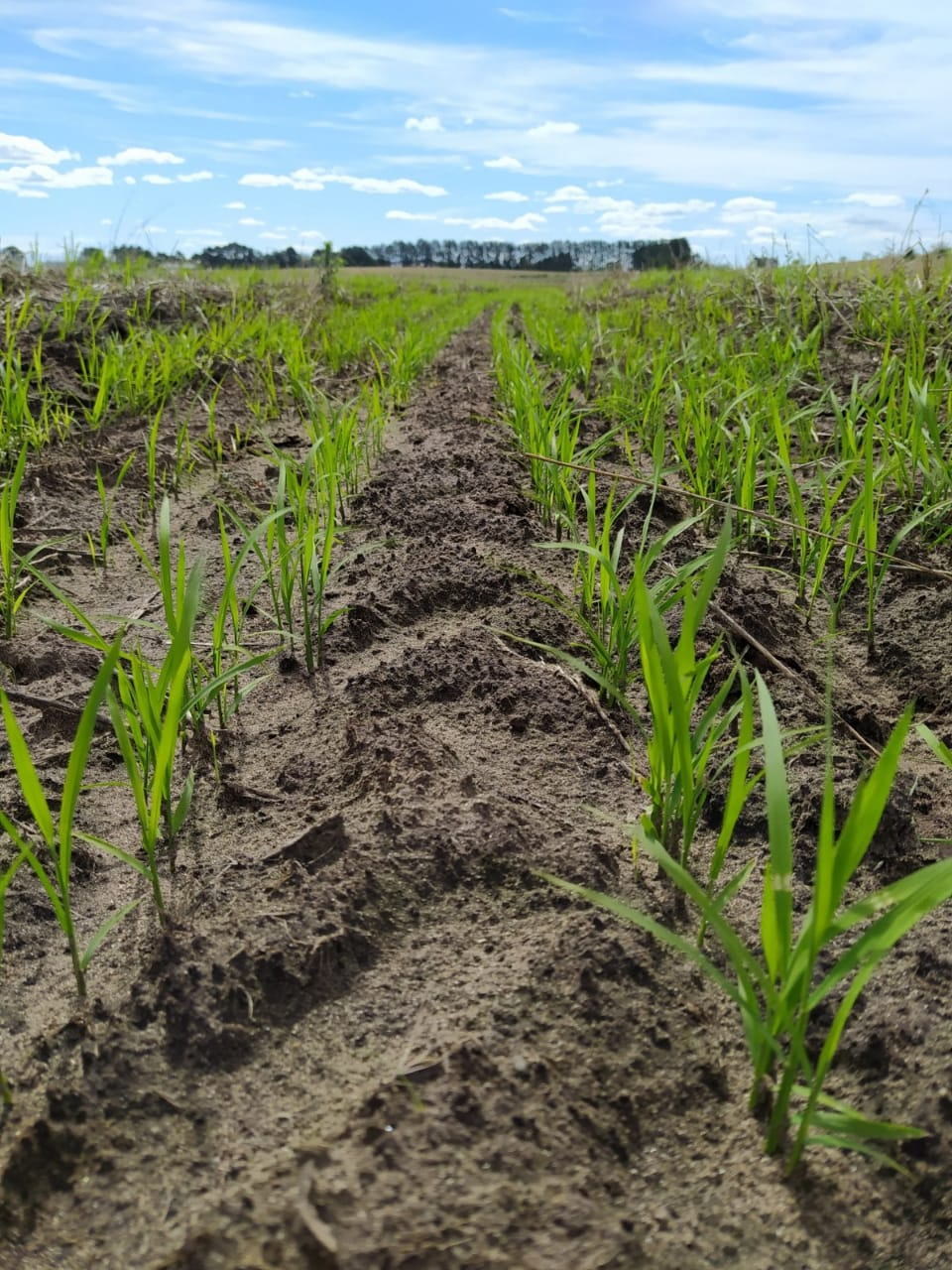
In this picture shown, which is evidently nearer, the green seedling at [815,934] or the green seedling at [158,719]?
the green seedling at [815,934]

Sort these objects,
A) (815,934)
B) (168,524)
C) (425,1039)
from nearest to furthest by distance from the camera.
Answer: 1. (815,934)
2. (425,1039)
3. (168,524)

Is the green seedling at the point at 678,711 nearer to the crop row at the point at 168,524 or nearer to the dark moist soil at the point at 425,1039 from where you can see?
the dark moist soil at the point at 425,1039

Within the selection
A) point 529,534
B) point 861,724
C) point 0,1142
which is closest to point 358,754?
point 0,1142

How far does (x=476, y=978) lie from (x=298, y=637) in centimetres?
108

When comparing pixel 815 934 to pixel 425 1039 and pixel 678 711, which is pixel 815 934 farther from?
pixel 425 1039

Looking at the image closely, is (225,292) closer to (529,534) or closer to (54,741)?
(529,534)

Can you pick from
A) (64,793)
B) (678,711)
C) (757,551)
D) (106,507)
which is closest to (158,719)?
(64,793)

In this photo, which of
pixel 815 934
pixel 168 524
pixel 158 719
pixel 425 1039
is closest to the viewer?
pixel 815 934

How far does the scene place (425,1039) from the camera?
0.93m

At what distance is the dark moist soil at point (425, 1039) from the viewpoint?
0.77m

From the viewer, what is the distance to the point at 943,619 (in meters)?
2.03

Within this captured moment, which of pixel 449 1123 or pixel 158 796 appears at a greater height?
pixel 158 796

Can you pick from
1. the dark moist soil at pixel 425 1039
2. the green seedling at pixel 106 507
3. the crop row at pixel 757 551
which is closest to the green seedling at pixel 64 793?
the dark moist soil at pixel 425 1039

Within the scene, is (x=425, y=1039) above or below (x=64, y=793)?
below
